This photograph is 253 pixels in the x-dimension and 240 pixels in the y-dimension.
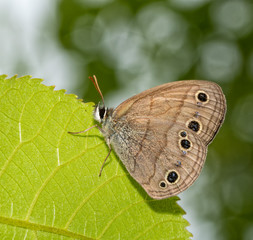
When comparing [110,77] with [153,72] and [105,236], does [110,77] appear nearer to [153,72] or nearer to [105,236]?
[153,72]

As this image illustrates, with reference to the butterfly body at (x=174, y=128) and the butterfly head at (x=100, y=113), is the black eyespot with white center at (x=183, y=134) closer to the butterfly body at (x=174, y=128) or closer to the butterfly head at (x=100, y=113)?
the butterfly body at (x=174, y=128)

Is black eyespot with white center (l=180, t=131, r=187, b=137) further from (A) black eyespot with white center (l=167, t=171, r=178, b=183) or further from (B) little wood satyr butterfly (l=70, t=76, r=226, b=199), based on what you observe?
(A) black eyespot with white center (l=167, t=171, r=178, b=183)

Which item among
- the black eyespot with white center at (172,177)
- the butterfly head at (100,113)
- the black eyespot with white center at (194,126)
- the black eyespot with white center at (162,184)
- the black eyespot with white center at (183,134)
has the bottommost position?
the black eyespot with white center at (162,184)

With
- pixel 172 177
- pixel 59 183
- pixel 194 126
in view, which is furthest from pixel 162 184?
pixel 59 183

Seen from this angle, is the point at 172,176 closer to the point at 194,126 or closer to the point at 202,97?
the point at 194,126

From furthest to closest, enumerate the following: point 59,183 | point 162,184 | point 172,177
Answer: point 172,177 < point 162,184 < point 59,183

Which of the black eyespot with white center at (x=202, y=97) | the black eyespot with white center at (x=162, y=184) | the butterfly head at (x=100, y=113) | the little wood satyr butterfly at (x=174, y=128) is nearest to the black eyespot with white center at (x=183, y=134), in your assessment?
the little wood satyr butterfly at (x=174, y=128)

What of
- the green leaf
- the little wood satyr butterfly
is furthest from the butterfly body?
the green leaf
